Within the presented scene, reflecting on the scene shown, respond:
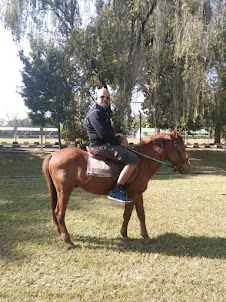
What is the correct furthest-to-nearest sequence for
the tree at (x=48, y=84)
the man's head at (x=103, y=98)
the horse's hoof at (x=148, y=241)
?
the tree at (x=48, y=84) < the horse's hoof at (x=148, y=241) < the man's head at (x=103, y=98)

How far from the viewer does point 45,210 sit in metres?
6.31

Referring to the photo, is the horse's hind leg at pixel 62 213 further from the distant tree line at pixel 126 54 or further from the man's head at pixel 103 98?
the distant tree line at pixel 126 54

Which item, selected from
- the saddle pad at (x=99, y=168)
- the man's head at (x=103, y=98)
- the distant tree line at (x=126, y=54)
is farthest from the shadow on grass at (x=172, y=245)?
the distant tree line at (x=126, y=54)

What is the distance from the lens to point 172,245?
14.0 ft

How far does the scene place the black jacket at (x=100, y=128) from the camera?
3973 millimetres

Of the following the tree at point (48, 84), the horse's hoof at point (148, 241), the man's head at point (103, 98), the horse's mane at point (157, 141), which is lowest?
the horse's hoof at point (148, 241)

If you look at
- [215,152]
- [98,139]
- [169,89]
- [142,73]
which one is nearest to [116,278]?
[98,139]

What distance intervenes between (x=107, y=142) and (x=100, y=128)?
339mm

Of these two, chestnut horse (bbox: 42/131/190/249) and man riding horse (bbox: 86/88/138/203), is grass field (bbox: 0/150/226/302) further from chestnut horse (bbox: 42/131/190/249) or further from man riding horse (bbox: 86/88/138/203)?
man riding horse (bbox: 86/88/138/203)

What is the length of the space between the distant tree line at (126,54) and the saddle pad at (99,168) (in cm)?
1008

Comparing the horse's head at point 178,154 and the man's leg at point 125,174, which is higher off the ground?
the horse's head at point 178,154

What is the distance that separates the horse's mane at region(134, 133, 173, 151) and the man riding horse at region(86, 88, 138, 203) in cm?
52

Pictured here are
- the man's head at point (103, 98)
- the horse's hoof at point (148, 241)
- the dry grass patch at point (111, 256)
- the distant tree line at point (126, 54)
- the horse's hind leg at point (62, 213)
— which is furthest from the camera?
the distant tree line at point (126, 54)

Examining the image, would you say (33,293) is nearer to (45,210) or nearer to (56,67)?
(45,210)
